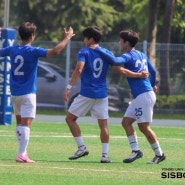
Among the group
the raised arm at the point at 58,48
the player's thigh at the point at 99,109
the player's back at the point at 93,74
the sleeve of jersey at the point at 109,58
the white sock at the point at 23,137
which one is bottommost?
the white sock at the point at 23,137

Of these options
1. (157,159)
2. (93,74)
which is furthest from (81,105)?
(157,159)

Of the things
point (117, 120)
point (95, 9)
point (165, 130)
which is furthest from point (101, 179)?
point (95, 9)

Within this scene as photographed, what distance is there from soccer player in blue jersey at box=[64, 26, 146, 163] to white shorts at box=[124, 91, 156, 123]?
355 mm

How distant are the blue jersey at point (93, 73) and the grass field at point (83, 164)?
1.10m

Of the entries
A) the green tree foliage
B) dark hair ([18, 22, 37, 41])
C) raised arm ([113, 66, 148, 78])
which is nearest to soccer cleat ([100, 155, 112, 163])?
raised arm ([113, 66, 148, 78])

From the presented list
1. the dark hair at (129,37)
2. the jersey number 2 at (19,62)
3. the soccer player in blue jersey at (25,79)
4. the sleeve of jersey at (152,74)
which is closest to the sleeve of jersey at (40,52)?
the soccer player in blue jersey at (25,79)

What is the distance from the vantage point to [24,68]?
14594 mm

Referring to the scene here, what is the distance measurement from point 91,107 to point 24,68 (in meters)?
1.27

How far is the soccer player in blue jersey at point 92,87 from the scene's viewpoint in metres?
14.7

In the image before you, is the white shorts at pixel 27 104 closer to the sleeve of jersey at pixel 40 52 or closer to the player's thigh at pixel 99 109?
the sleeve of jersey at pixel 40 52

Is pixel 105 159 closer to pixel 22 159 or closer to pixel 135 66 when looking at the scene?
pixel 22 159

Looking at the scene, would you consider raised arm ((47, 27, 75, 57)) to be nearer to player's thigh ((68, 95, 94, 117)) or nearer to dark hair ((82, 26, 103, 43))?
dark hair ((82, 26, 103, 43))

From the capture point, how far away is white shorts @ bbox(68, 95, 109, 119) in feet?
49.0

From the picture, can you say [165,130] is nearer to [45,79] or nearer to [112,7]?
[45,79]
